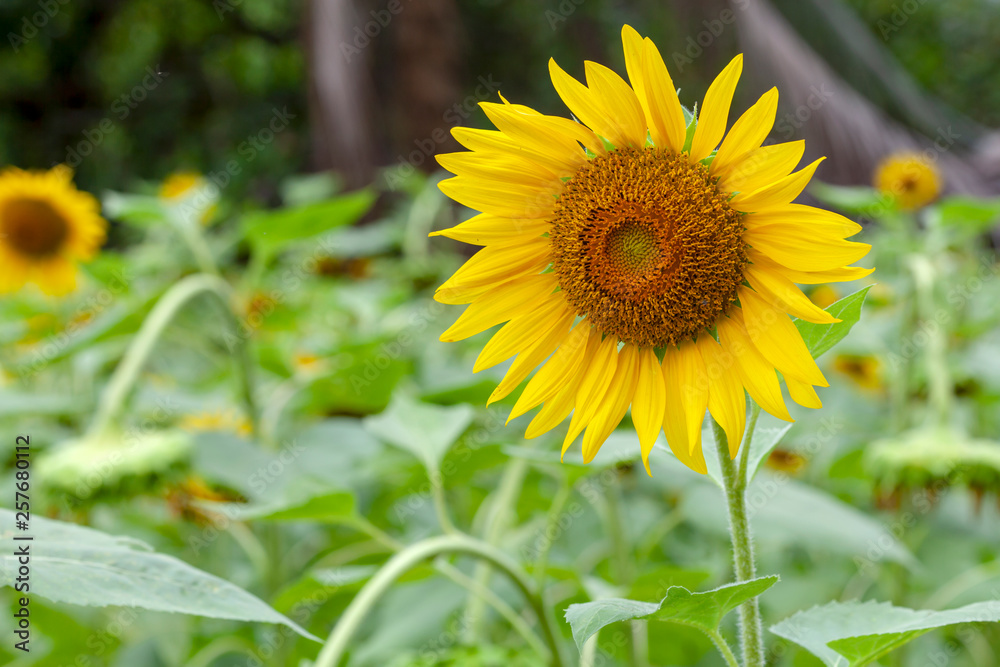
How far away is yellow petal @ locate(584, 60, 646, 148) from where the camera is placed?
1.42 feet

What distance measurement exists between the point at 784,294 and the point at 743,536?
0.39ft

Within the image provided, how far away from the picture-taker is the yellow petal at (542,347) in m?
0.48

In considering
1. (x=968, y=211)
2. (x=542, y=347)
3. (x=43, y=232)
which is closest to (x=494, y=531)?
(x=542, y=347)

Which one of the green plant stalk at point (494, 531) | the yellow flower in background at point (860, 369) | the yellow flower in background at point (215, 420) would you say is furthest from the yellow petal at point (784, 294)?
the yellow flower in background at point (860, 369)

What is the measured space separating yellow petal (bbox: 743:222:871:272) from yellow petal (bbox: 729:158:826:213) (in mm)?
13

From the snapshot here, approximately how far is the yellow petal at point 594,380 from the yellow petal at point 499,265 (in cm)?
6

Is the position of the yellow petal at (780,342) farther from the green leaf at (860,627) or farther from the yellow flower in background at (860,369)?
the yellow flower in background at (860,369)

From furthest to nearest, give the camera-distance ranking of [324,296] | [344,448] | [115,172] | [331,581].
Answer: [115,172] < [324,296] < [344,448] < [331,581]

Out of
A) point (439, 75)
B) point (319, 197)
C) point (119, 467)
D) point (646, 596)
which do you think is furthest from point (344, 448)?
point (439, 75)

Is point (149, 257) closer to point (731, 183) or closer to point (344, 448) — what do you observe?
point (344, 448)

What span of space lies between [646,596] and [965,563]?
1.62 ft

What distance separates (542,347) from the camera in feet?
1.59

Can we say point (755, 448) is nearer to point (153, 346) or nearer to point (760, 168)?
point (760, 168)

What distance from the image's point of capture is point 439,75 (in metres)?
4.02
